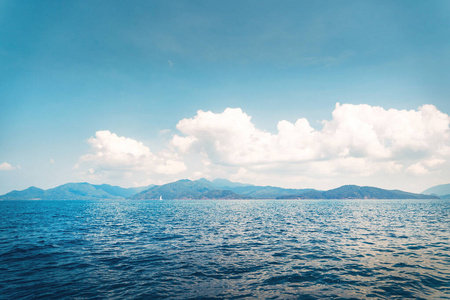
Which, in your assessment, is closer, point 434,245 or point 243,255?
point 243,255

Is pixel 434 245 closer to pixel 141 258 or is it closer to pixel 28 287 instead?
pixel 141 258

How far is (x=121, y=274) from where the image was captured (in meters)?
21.3

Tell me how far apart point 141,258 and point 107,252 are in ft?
21.8

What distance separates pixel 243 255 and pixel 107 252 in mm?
18864

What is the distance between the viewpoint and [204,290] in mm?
17703

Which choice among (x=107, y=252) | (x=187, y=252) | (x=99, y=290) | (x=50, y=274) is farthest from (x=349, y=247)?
(x=50, y=274)

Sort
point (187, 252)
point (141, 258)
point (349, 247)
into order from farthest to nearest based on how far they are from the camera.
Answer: point (349, 247) < point (187, 252) < point (141, 258)

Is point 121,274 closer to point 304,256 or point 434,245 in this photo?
point 304,256

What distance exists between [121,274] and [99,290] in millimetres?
3710

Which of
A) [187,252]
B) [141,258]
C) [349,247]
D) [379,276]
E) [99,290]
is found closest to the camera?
[99,290]

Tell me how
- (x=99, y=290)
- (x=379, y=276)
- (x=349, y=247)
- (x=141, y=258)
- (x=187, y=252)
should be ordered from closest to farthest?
(x=99, y=290), (x=379, y=276), (x=141, y=258), (x=187, y=252), (x=349, y=247)

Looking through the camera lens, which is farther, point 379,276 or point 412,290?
point 379,276

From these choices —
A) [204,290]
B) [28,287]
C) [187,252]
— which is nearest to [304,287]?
[204,290]

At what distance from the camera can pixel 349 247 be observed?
32.8m
